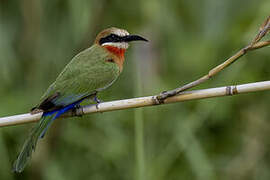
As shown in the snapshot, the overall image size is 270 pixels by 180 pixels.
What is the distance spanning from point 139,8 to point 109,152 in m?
0.99

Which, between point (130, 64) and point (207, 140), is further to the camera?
point (130, 64)

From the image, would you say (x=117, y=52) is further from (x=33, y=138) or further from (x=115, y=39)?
(x=33, y=138)

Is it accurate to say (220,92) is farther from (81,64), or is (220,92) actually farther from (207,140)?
(207,140)

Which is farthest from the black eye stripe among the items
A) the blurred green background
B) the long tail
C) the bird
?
the long tail

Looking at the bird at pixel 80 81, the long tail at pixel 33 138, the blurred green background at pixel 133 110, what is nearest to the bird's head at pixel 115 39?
the bird at pixel 80 81

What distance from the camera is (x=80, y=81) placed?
9.02 feet

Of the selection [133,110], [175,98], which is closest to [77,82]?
[175,98]

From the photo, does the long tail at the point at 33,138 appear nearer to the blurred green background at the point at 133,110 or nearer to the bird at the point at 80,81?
the bird at the point at 80,81

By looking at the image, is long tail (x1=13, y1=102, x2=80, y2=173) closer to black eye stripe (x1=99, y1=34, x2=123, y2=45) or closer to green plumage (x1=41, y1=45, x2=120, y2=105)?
green plumage (x1=41, y1=45, x2=120, y2=105)

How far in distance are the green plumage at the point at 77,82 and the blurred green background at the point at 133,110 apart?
40 centimetres

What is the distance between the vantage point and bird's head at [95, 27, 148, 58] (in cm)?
305

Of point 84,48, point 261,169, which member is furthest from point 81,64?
point 261,169

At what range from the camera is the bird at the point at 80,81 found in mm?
2434

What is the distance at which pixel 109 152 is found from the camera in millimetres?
3553
